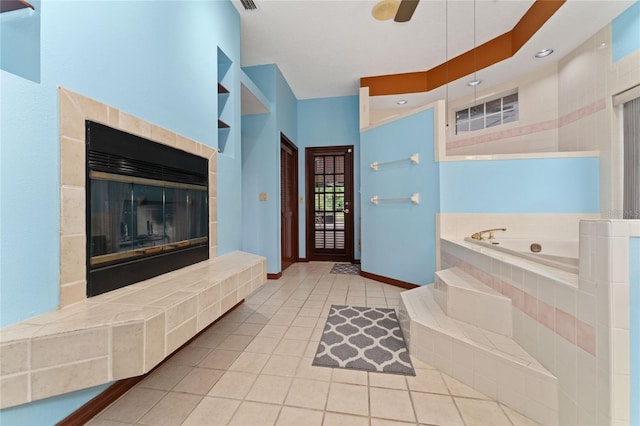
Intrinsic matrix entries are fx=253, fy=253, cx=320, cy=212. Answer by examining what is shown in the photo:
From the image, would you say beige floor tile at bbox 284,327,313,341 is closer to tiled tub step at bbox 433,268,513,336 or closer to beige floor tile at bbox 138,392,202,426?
beige floor tile at bbox 138,392,202,426

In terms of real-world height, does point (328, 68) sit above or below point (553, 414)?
above

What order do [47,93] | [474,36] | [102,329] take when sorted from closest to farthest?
[102,329] < [47,93] < [474,36]

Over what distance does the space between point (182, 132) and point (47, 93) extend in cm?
81

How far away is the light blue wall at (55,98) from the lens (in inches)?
36.4

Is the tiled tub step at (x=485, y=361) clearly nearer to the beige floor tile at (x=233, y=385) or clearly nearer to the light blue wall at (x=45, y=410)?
the beige floor tile at (x=233, y=385)

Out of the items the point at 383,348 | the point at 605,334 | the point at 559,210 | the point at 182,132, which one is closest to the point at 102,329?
the point at 182,132

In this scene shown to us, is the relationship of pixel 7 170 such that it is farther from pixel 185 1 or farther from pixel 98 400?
pixel 185 1

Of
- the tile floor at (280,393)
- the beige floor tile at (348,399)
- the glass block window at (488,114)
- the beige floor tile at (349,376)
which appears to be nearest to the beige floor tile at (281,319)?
the tile floor at (280,393)

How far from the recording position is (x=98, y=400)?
Result: 122 cm

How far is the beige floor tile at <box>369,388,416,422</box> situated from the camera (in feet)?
4.01

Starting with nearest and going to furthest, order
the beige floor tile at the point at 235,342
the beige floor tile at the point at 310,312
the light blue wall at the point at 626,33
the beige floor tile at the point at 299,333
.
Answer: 1. the beige floor tile at the point at 235,342
2. the beige floor tile at the point at 299,333
3. the light blue wall at the point at 626,33
4. the beige floor tile at the point at 310,312

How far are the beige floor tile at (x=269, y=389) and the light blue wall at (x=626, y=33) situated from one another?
3720 millimetres

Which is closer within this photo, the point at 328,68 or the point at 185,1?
the point at 185,1

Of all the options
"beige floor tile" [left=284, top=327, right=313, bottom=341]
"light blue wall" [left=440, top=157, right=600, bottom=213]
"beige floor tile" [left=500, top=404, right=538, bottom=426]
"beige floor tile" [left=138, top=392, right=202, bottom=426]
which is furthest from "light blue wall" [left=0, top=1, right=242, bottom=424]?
"light blue wall" [left=440, top=157, right=600, bottom=213]
